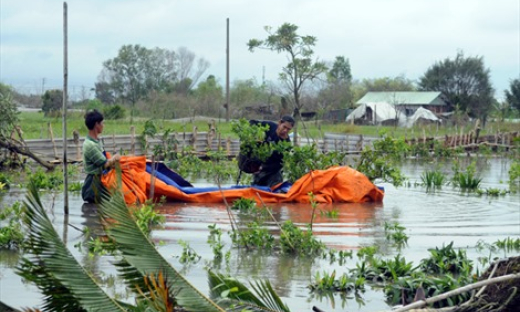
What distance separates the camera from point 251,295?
17.5 feet

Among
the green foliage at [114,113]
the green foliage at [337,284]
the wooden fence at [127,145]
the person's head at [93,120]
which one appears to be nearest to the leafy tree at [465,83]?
the green foliage at [114,113]

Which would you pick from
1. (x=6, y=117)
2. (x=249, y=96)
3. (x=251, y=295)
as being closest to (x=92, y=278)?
(x=251, y=295)

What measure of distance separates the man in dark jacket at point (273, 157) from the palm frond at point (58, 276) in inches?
344

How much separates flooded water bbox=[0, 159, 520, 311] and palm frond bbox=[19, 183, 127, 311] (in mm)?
2357

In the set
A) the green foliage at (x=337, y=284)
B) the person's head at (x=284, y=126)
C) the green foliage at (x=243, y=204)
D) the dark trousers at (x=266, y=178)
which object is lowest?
the green foliage at (x=337, y=284)

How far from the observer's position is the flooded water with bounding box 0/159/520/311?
7574mm

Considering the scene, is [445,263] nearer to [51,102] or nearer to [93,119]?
[93,119]

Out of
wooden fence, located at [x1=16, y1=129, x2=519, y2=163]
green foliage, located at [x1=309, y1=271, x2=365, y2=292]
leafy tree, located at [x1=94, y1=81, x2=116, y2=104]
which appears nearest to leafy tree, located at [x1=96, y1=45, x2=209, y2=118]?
leafy tree, located at [x1=94, y1=81, x2=116, y2=104]

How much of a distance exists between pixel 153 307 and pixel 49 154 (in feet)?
55.8

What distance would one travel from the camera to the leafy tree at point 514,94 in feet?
175

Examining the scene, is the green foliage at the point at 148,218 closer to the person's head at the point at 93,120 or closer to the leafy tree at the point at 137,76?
the person's head at the point at 93,120

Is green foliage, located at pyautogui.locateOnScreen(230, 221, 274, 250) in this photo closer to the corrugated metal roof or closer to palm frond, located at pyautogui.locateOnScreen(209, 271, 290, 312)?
palm frond, located at pyautogui.locateOnScreen(209, 271, 290, 312)

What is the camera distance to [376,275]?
26.3 feet

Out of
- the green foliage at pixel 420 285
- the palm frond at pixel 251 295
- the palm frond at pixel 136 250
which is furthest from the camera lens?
the green foliage at pixel 420 285
